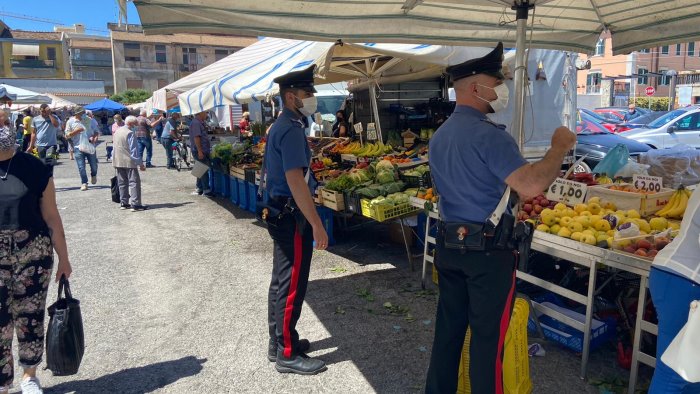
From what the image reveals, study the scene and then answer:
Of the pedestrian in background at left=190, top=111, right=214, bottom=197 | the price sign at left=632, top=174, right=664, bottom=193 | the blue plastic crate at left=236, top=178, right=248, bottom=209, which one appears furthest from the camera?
the pedestrian in background at left=190, top=111, right=214, bottom=197

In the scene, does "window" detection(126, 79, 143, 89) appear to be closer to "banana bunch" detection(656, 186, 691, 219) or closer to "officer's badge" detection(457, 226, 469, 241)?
"banana bunch" detection(656, 186, 691, 219)

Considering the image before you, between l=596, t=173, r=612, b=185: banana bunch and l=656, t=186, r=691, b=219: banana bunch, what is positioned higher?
l=596, t=173, r=612, b=185: banana bunch

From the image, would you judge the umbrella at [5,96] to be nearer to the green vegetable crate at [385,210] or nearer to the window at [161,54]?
the green vegetable crate at [385,210]

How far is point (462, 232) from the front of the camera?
8.68ft

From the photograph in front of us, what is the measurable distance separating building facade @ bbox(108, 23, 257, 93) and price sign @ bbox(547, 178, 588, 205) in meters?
63.1

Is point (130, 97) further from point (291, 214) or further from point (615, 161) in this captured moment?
point (291, 214)

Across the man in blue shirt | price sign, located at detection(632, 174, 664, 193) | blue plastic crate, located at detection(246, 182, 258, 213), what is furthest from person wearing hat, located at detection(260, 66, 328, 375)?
the man in blue shirt

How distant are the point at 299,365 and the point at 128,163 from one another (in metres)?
7.21

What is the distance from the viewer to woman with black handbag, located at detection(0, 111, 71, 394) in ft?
10.5

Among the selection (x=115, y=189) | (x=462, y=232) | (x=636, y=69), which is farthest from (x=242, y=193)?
(x=636, y=69)

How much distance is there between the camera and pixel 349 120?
11.0 metres

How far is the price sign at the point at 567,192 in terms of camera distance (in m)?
4.54

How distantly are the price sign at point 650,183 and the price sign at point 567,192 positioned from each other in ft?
1.67

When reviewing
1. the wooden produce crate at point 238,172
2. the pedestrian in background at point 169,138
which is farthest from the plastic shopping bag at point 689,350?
the pedestrian in background at point 169,138
